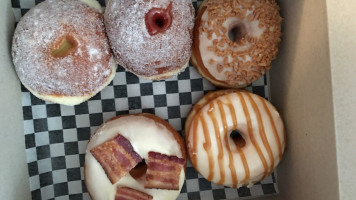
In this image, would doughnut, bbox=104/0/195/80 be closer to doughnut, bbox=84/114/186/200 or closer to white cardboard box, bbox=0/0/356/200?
doughnut, bbox=84/114/186/200

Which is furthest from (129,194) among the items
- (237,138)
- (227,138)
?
(237,138)

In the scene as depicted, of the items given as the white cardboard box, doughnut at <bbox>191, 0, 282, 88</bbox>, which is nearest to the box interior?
the white cardboard box

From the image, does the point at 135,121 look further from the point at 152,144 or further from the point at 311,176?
the point at 311,176

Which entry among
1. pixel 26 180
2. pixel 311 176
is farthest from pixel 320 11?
pixel 26 180

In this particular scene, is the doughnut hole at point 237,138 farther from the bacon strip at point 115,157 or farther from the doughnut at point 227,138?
the bacon strip at point 115,157

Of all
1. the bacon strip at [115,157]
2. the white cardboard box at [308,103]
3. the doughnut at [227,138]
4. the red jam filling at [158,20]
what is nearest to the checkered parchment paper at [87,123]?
the white cardboard box at [308,103]

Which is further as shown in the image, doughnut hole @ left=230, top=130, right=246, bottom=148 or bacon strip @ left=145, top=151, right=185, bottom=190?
doughnut hole @ left=230, top=130, right=246, bottom=148
